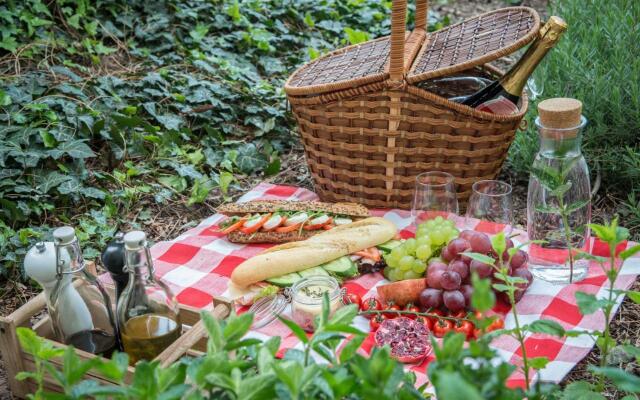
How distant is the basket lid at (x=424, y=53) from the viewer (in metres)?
2.21

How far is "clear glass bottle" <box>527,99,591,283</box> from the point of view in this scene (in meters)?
1.82

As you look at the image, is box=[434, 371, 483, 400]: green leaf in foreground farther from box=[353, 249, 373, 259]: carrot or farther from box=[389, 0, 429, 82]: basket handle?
box=[389, 0, 429, 82]: basket handle

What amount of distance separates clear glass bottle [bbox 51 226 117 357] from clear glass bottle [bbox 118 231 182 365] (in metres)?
0.11

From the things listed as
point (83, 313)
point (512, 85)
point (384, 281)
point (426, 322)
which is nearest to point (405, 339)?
point (426, 322)

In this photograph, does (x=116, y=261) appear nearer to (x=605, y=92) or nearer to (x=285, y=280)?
(x=285, y=280)

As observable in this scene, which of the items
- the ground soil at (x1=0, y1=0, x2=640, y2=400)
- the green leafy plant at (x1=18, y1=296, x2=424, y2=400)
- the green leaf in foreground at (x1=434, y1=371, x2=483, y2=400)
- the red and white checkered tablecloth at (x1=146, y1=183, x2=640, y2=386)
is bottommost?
the ground soil at (x1=0, y1=0, x2=640, y2=400)

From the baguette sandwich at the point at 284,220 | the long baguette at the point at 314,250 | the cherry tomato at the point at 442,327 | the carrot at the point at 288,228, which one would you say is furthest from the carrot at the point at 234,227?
the cherry tomato at the point at 442,327

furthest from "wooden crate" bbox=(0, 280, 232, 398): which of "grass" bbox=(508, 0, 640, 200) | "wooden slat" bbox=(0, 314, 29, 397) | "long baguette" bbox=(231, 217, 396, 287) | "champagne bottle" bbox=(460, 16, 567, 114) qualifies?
"grass" bbox=(508, 0, 640, 200)

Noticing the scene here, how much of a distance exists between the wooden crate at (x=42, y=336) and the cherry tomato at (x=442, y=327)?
0.54 meters

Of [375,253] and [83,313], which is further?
[375,253]

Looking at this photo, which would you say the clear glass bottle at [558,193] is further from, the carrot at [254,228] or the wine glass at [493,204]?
the carrot at [254,228]

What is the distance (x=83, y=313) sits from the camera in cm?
146

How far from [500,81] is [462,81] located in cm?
15

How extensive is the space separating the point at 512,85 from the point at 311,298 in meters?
1.04
